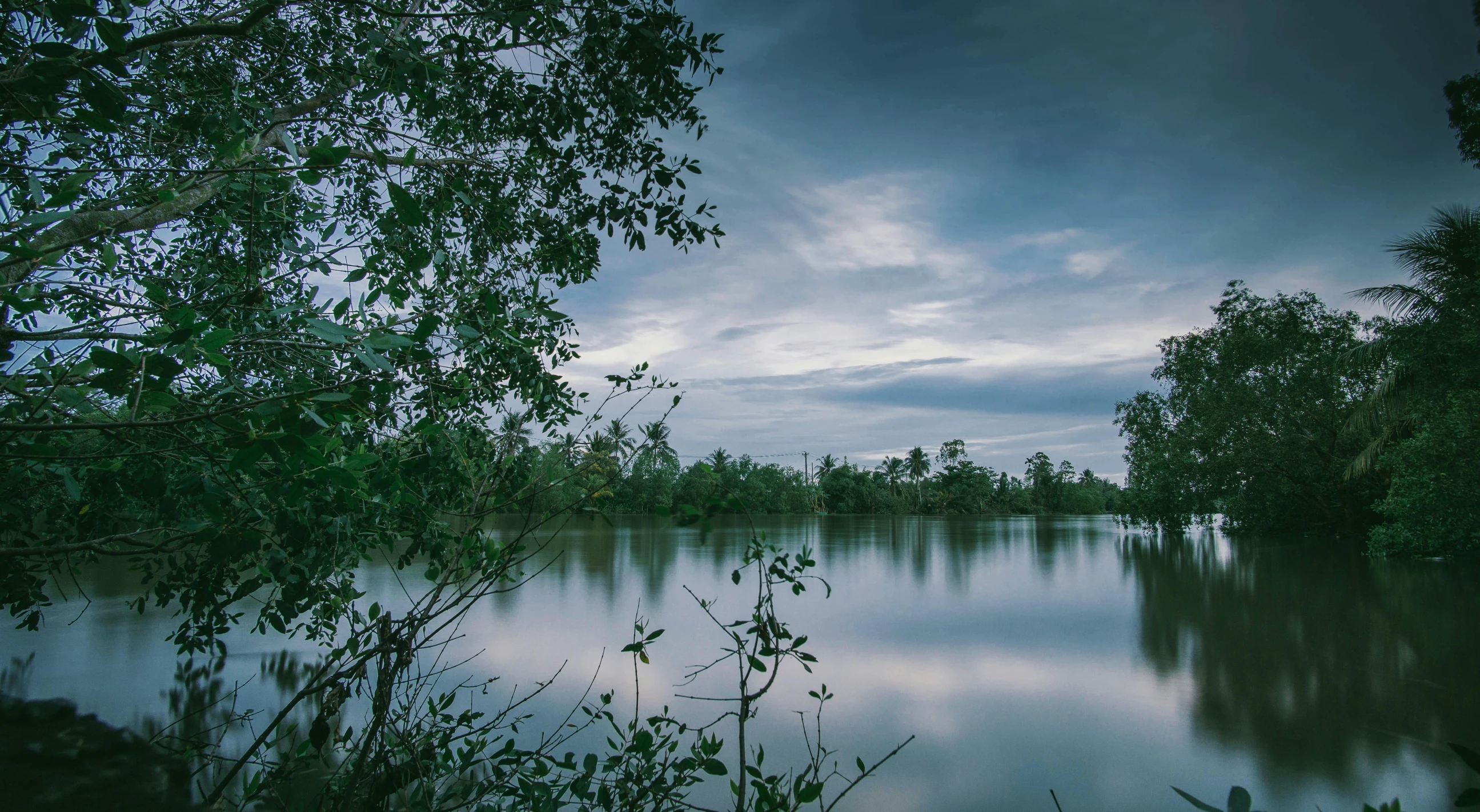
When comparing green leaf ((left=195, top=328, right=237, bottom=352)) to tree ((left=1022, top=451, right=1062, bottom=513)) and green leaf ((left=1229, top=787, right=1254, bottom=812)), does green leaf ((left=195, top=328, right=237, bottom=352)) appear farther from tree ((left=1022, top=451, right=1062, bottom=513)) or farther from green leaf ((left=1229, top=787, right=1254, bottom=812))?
tree ((left=1022, top=451, right=1062, bottom=513))

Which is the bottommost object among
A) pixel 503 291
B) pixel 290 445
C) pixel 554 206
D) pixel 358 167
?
pixel 290 445

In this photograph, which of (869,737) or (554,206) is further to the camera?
(869,737)

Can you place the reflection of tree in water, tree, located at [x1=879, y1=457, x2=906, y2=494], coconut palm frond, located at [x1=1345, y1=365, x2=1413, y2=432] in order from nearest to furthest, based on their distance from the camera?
the reflection of tree in water < coconut palm frond, located at [x1=1345, y1=365, x2=1413, y2=432] < tree, located at [x1=879, y1=457, x2=906, y2=494]

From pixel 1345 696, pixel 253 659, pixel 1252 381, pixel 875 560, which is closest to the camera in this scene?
pixel 1345 696

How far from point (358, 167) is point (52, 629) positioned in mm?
5782

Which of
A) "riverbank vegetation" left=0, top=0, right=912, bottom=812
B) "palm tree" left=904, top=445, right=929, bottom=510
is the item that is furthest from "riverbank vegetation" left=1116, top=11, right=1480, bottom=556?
"palm tree" left=904, top=445, right=929, bottom=510

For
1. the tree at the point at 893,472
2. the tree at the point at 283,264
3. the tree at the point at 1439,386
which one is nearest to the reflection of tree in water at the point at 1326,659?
the tree at the point at 1439,386

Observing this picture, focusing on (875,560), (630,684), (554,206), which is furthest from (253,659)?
(875,560)

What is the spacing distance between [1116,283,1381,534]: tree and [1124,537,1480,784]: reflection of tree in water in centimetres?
589

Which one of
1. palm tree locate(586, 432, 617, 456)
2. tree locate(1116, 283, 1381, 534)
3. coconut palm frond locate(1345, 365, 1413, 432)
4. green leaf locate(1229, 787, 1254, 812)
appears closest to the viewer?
green leaf locate(1229, 787, 1254, 812)

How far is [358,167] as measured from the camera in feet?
13.1

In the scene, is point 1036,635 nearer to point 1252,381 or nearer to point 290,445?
point 290,445

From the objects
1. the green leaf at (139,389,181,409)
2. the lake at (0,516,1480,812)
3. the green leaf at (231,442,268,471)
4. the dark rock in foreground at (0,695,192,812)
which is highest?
the green leaf at (139,389,181,409)

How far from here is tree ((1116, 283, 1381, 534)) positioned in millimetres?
17000
